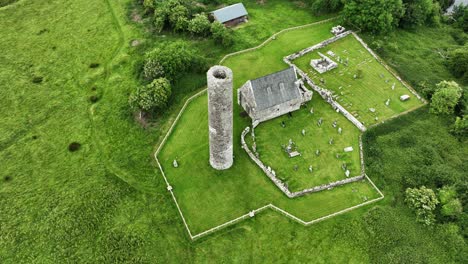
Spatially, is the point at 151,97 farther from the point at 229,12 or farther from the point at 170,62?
the point at 229,12

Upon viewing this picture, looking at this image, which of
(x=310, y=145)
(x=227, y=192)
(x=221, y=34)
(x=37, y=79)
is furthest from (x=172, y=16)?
(x=227, y=192)

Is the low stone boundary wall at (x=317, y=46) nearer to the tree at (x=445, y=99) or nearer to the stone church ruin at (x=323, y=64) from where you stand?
the stone church ruin at (x=323, y=64)

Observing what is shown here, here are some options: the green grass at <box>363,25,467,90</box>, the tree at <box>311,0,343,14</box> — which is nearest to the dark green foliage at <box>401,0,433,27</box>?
the green grass at <box>363,25,467,90</box>

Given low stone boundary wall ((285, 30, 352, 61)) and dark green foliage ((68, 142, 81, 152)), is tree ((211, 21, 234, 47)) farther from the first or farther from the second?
dark green foliage ((68, 142, 81, 152))

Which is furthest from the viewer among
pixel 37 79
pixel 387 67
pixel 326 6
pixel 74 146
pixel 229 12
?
pixel 326 6

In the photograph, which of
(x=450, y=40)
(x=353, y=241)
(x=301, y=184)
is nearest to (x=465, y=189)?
(x=353, y=241)

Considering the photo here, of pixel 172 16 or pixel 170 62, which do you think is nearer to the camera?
pixel 170 62

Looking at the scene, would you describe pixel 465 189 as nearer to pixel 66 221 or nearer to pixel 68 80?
pixel 66 221

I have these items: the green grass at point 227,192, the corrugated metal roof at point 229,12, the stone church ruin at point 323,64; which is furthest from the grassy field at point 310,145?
the corrugated metal roof at point 229,12
